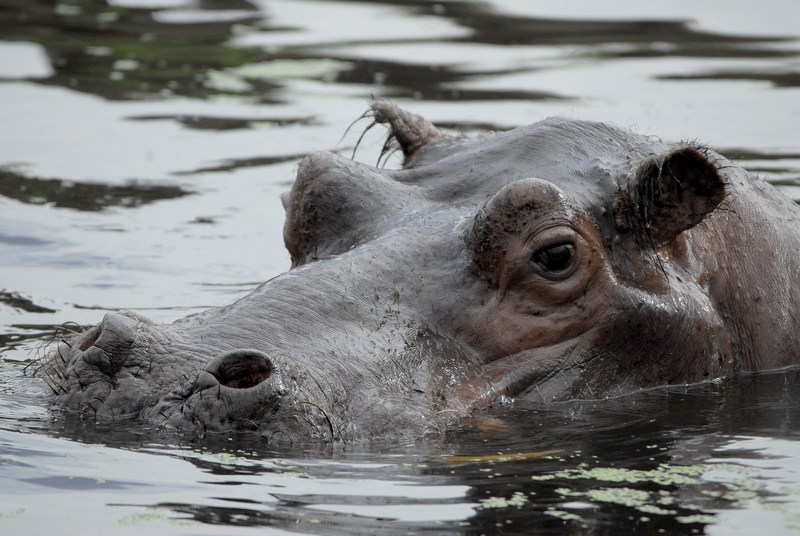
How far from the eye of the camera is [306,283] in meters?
7.67

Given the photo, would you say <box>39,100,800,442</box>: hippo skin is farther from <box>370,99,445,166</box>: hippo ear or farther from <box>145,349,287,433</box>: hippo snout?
<box>370,99,445,166</box>: hippo ear

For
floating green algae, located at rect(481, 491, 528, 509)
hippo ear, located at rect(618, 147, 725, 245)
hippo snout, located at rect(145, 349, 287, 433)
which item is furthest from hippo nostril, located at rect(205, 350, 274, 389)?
hippo ear, located at rect(618, 147, 725, 245)

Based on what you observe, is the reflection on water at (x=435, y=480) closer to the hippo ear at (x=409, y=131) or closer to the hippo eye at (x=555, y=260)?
the hippo eye at (x=555, y=260)

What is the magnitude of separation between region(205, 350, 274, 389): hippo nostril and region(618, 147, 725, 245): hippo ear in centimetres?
239

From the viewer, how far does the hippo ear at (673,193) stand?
315 inches

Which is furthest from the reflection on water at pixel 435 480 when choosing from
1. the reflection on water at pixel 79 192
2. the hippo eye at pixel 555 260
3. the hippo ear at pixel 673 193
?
the reflection on water at pixel 79 192

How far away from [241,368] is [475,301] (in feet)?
5.27

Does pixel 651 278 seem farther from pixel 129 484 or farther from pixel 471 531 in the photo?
pixel 129 484

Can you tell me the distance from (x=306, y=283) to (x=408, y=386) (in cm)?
77

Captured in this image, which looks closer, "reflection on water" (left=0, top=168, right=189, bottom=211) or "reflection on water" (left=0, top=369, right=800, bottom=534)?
"reflection on water" (left=0, top=369, right=800, bottom=534)

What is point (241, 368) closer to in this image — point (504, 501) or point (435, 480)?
point (435, 480)

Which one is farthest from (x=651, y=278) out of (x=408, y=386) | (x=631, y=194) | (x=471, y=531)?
(x=471, y=531)

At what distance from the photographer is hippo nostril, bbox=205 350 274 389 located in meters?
6.61

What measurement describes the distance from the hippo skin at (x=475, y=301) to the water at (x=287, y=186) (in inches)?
6.5
